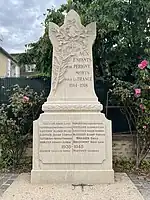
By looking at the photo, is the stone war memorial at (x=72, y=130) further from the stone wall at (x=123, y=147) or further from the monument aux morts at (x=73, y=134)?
the stone wall at (x=123, y=147)

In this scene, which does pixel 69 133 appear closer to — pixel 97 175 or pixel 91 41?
pixel 97 175

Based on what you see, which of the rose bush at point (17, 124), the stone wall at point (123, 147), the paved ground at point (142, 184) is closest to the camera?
the paved ground at point (142, 184)

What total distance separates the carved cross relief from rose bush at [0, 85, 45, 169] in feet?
4.41

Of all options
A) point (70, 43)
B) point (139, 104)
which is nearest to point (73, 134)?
point (70, 43)

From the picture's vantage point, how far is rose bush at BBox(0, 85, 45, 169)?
6.34 m

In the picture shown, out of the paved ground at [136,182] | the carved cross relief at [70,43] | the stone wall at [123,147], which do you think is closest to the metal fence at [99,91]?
the stone wall at [123,147]

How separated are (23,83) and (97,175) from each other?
3401 millimetres

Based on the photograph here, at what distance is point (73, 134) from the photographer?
17.1ft

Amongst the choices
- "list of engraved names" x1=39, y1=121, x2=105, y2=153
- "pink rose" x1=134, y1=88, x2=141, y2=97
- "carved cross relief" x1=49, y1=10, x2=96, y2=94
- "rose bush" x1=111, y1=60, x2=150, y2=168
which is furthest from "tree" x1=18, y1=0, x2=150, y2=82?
"list of engraved names" x1=39, y1=121, x2=105, y2=153

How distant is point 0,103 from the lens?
24.5 feet

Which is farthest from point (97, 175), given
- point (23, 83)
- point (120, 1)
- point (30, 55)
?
point (30, 55)

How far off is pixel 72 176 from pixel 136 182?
1.19 m

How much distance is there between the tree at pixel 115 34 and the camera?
6.98 m

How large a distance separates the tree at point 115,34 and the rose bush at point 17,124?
6.03 feet
